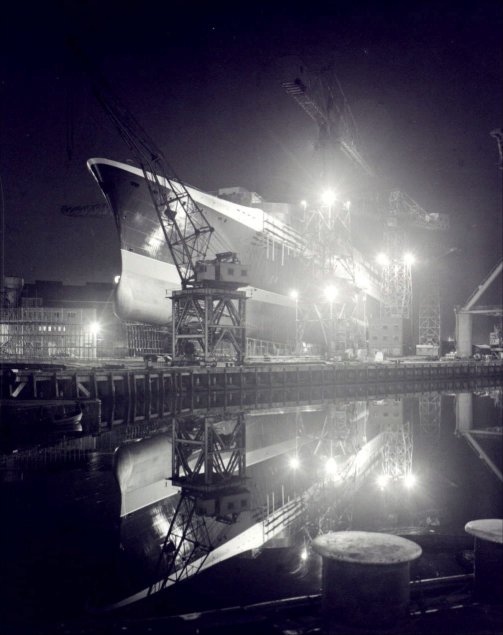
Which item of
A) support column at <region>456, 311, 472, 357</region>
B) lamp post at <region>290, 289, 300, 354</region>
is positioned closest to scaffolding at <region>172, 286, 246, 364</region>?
lamp post at <region>290, 289, 300, 354</region>

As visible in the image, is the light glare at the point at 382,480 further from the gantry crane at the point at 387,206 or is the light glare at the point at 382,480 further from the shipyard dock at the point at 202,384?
the gantry crane at the point at 387,206

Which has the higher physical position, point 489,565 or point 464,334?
point 464,334

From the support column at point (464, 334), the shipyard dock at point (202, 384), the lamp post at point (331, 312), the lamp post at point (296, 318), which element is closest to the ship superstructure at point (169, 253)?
the lamp post at point (296, 318)

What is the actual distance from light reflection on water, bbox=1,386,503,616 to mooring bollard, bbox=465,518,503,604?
2.64 ft

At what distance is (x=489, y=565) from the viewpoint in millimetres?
5641

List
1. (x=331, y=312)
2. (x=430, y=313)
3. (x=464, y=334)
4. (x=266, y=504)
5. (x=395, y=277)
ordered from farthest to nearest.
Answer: (x=430, y=313), (x=395, y=277), (x=464, y=334), (x=331, y=312), (x=266, y=504)

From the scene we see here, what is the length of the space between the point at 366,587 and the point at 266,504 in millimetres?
4850

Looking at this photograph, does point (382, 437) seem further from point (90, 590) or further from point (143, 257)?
point (143, 257)

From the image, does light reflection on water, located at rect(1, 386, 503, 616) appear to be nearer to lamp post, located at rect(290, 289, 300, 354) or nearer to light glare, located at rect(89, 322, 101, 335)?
lamp post, located at rect(290, 289, 300, 354)

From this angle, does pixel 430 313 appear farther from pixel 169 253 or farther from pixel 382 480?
pixel 382 480

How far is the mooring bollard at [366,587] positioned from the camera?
499 centimetres

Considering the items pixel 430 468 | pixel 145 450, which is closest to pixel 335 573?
pixel 430 468

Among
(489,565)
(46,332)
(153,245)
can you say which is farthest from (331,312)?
(489,565)

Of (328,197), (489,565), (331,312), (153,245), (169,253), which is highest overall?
(328,197)
